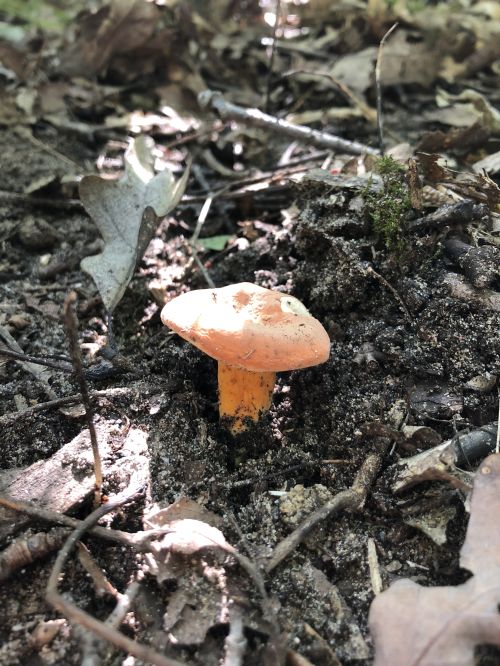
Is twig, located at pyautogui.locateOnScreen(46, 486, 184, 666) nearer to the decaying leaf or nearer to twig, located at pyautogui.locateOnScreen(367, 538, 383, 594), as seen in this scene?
twig, located at pyautogui.locateOnScreen(367, 538, 383, 594)

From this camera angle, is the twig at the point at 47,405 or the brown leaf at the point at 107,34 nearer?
the twig at the point at 47,405

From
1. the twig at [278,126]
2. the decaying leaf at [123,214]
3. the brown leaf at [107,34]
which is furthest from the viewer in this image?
the brown leaf at [107,34]

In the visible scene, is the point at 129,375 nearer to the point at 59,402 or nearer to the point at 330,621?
the point at 59,402

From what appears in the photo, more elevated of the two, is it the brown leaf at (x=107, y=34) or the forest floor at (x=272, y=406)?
the brown leaf at (x=107, y=34)

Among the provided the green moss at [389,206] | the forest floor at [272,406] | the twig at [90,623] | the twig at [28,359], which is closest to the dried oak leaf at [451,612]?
the forest floor at [272,406]

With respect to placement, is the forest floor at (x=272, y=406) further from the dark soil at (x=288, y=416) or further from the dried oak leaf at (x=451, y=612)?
the dried oak leaf at (x=451, y=612)

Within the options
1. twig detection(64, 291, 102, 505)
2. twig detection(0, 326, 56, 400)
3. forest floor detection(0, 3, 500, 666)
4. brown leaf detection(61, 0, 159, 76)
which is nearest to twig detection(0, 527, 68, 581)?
forest floor detection(0, 3, 500, 666)

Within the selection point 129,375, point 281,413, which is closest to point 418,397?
point 281,413

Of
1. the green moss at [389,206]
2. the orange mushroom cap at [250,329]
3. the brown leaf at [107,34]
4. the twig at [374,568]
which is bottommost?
the twig at [374,568]

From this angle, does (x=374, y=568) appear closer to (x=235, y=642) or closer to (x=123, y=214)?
(x=235, y=642)
